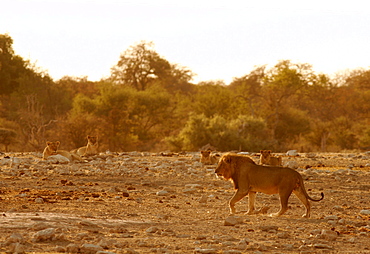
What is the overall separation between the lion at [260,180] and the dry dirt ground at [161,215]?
0.34 meters

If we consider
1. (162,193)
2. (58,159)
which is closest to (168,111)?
(58,159)

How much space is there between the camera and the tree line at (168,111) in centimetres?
3603

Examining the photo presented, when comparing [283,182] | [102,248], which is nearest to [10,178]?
[283,182]

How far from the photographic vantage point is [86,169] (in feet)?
58.0

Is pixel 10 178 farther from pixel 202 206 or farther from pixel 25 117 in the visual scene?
pixel 25 117

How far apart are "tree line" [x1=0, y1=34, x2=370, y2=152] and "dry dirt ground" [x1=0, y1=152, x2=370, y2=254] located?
17.4 m

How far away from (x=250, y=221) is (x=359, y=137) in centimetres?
3465

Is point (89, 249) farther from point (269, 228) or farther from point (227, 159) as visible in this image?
point (227, 159)

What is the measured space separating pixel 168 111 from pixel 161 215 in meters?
39.2

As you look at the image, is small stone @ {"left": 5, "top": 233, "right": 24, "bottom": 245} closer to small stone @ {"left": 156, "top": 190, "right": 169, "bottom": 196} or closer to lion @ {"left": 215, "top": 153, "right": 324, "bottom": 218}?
lion @ {"left": 215, "top": 153, "right": 324, "bottom": 218}

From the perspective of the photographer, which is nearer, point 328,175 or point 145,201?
point 145,201

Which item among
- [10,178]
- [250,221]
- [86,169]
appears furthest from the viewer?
[86,169]

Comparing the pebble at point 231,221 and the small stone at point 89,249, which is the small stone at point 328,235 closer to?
the pebble at point 231,221

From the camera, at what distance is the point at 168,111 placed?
160 ft
